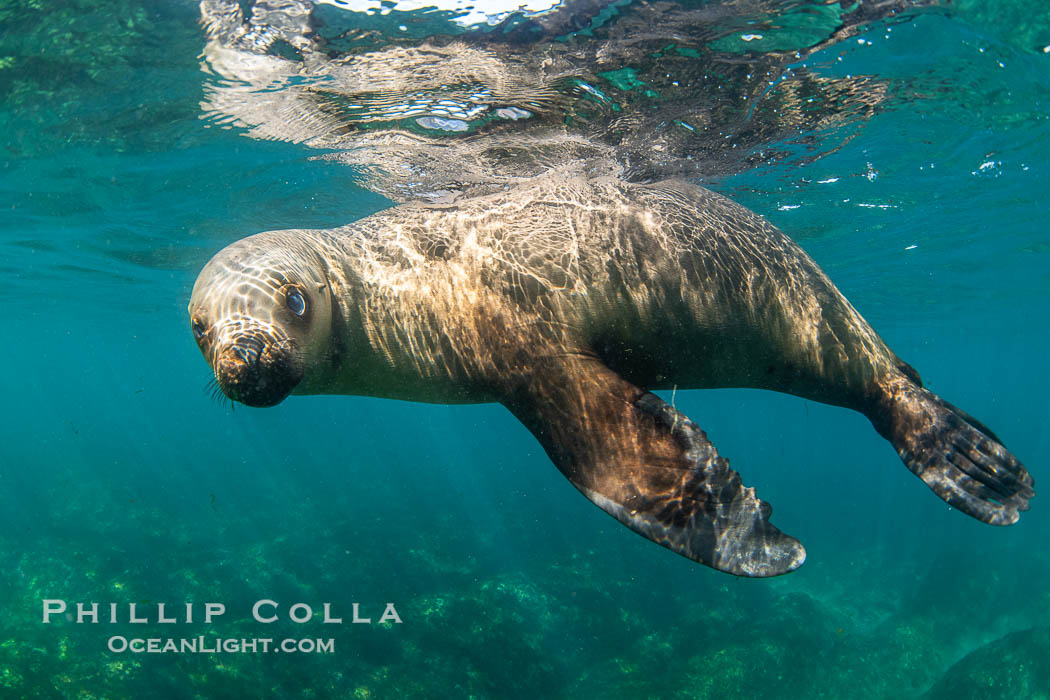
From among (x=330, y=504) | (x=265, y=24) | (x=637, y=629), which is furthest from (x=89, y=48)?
(x=330, y=504)

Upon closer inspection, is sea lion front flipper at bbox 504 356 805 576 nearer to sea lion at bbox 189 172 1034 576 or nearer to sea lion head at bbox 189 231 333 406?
sea lion at bbox 189 172 1034 576

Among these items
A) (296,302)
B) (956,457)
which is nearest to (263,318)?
(296,302)

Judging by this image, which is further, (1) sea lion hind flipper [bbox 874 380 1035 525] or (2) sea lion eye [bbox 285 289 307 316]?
(1) sea lion hind flipper [bbox 874 380 1035 525]

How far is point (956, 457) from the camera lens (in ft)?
10.9

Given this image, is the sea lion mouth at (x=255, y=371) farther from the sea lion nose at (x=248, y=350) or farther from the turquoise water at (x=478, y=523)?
the turquoise water at (x=478, y=523)

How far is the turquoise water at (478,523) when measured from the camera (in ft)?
23.4

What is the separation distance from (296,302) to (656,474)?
6.51ft

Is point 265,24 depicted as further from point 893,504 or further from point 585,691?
point 893,504

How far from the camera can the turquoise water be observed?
23.4ft

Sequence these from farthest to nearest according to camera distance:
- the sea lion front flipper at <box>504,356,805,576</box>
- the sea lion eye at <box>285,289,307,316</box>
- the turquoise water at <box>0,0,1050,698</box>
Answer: the turquoise water at <box>0,0,1050,698</box>
the sea lion eye at <box>285,289,307,316</box>
the sea lion front flipper at <box>504,356,805,576</box>

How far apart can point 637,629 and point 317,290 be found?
38.2 ft

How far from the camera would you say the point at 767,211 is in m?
12.5

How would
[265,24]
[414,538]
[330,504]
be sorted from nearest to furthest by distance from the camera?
[265,24] → [414,538] → [330,504]

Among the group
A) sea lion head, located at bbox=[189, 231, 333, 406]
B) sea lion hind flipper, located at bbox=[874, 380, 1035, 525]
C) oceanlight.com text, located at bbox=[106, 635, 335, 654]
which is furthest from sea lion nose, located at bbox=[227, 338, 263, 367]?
oceanlight.com text, located at bbox=[106, 635, 335, 654]
